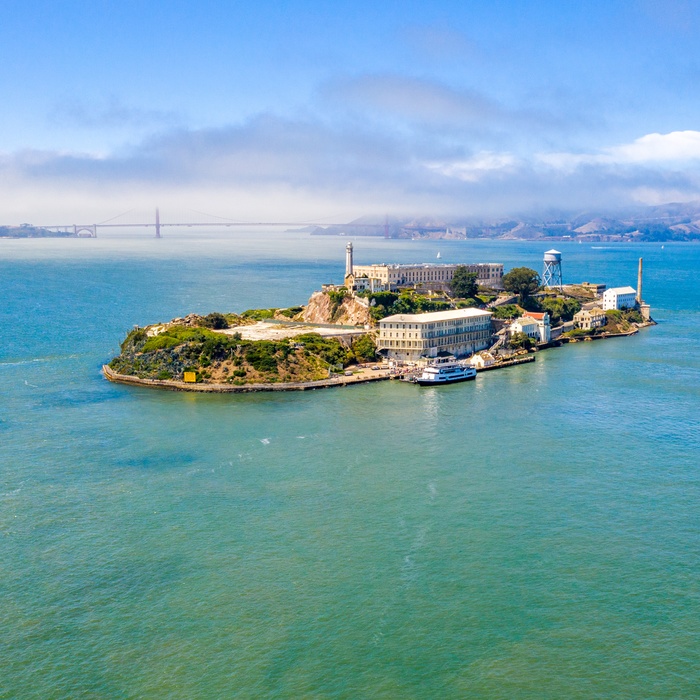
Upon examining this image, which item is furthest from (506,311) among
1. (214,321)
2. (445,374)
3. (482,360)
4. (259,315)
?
(214,321)

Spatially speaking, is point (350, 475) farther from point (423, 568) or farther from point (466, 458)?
point (423, 568)

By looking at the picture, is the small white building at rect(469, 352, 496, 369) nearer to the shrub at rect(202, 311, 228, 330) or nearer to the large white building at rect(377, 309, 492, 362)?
the large white building at rect(377, 309, 492, 362)

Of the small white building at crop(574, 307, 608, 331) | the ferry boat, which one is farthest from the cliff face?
the small white building at crop(574, 307, 608, 331)

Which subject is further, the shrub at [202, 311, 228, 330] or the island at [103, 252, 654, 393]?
the shrub at [202, 311, 228, 330]

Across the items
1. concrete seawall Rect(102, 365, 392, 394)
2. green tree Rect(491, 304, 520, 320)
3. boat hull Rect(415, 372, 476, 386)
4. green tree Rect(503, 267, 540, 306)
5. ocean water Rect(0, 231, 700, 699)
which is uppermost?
green tree Rect(503, 267, 540, 306)

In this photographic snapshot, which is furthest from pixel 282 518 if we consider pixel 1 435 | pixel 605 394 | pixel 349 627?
pixel 605 394

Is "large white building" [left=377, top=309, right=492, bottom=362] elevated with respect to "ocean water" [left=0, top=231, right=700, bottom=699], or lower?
elevated

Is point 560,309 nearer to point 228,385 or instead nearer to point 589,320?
point 589,320
